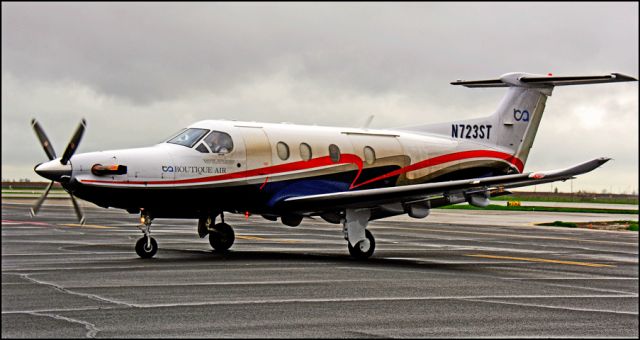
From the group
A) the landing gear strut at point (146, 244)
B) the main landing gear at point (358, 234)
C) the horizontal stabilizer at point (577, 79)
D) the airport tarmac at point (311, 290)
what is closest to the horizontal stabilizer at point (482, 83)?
the horizontal stabilizer at point (577, 79)

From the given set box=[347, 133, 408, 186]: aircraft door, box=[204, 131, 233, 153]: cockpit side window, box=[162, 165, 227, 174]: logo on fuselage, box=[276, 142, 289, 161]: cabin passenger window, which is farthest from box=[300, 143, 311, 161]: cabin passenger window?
box=[162, 165, 227, 174]: logo on fuselage

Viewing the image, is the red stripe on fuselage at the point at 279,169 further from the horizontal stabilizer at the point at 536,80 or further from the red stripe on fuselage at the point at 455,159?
the horizontal stabilizer at the point at 536,80

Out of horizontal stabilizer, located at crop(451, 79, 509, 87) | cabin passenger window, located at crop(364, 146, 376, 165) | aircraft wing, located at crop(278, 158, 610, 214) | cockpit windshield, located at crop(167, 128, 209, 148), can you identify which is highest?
horizontal stabilizer, located at crop(451, 79, 509, 87)

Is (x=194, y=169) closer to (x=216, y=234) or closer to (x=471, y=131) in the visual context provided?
(x=216, y=234)

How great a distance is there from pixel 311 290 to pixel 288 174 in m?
7.68

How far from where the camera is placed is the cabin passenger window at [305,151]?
21.6 m

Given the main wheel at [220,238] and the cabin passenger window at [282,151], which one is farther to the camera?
the main wheel at [220,238]

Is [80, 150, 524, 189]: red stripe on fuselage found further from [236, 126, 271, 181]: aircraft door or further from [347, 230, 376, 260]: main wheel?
[347, 230, 376, 260]: main wheel

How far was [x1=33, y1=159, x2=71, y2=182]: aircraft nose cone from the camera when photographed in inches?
705

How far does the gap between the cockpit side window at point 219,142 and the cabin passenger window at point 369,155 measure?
13.4 ft

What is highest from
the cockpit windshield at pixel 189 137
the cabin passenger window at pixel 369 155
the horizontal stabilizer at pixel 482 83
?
the horizontal stabilizer at pixel 482 83

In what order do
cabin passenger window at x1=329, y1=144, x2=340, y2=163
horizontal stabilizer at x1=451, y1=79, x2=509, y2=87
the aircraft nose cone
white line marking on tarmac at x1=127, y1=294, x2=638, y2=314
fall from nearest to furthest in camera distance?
white line marking on tarmac at x1=127, y1=294, x2=638, y2=314 < the aircraft nose cone < cabin passenger window at x1=329, y1=144, x2=340, y2=163 < horizontal stabilizer at x1=451, y1=79, x2=509, y2=87

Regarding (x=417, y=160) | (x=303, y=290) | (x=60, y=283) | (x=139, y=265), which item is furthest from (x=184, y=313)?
(x=417, y=160)

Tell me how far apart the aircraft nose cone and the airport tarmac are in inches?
72.8
